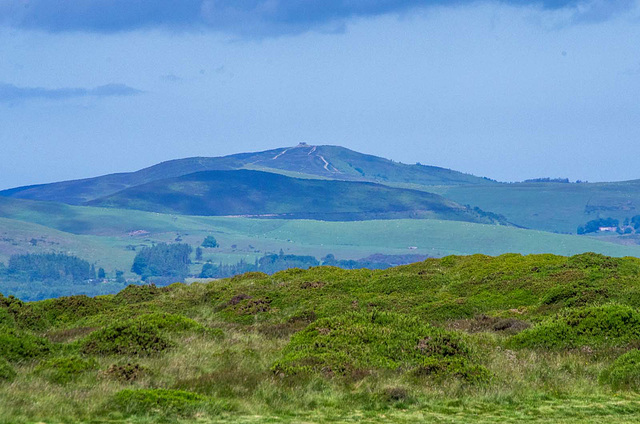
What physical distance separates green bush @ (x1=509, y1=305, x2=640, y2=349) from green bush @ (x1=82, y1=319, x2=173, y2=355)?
11263mm

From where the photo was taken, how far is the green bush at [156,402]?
1491cm

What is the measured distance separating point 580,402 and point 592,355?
5.23 metres

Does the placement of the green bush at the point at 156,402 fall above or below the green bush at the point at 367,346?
above

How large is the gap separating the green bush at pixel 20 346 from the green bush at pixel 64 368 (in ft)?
5.55

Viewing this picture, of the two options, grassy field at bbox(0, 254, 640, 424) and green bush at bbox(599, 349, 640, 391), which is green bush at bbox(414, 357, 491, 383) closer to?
grassy field at bbox(0, 254, 640, 424)

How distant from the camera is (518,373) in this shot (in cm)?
1923

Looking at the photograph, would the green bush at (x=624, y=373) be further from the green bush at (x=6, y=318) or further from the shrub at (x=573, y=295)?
the green bush at (x=6, y=318)

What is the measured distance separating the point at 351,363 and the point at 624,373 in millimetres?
6743

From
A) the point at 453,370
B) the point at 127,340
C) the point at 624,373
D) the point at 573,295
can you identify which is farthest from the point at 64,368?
the point at 573,295

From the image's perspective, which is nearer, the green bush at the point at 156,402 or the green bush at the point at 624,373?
the green bush at the point at 156,402

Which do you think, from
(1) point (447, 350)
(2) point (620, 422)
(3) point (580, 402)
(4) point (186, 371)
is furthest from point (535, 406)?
(4) point (186, 371)

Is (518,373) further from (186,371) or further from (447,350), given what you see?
(186,371)

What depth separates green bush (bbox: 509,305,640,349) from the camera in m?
22.5

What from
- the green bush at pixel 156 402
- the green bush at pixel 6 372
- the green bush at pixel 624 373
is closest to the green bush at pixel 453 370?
the green bush at pixel 624 373
